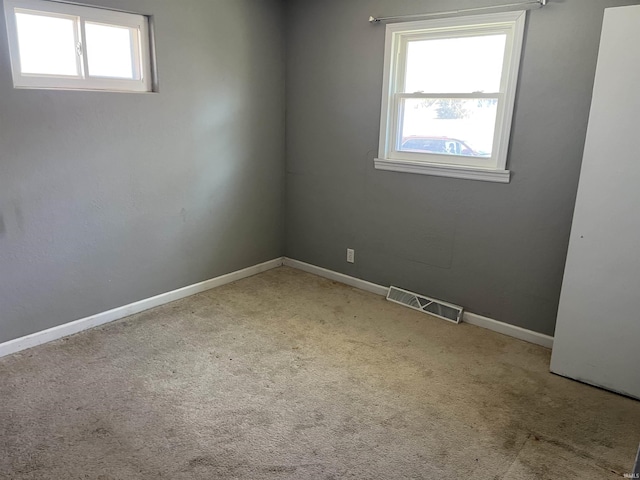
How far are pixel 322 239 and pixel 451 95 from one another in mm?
1642

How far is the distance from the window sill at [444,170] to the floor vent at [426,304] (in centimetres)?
95

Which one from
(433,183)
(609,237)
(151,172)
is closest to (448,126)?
(433,183)

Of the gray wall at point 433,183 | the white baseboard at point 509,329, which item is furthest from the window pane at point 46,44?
the white baseboard at point 509,329

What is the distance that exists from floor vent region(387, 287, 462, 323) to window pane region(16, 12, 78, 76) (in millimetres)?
2701

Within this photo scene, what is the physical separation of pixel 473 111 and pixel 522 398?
6.02 feet

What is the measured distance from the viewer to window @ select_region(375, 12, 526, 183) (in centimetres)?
298

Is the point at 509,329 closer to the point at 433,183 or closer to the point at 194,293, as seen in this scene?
the point at 433,183

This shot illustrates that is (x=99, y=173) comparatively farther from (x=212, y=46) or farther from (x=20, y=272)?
(x=212, y=46)

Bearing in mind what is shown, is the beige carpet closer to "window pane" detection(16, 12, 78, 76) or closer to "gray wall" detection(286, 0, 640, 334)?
"gray wall" detection(286, 0, 640, 334)

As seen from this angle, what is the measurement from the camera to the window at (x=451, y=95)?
2.98 m

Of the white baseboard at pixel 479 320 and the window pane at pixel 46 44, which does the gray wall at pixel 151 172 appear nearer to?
Result: the window pane at pixel 46 44

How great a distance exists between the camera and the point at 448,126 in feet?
10.8

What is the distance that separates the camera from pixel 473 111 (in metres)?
3.15

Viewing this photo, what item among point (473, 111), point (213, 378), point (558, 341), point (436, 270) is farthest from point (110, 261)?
point (558, 341)
